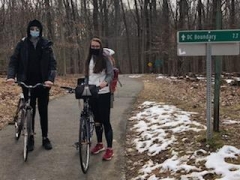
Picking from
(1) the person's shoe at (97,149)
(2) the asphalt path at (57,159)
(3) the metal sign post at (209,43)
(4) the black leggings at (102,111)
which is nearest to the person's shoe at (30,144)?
(2) the asphalt path at (57,159)

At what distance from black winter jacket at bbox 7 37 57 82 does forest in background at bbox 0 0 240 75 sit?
1572 centimetres

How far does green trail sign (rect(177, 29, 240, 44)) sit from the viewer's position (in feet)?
18.3

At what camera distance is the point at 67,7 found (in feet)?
147

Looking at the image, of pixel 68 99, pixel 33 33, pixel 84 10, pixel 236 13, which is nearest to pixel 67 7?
pixel 84 10

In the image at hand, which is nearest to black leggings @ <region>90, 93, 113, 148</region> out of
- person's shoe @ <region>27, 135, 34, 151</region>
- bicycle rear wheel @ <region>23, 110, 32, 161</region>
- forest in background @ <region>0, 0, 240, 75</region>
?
bicycle rear wheel @ <region>23, 110, 32, 161</region>

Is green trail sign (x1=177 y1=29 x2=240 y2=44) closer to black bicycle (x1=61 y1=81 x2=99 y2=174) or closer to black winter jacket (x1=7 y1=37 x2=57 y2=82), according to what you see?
black bicycle (x1=61 y1=81 x2=99 y2=174)

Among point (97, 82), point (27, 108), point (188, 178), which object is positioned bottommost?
point (188, 178)

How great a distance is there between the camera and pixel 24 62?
19.7 ft

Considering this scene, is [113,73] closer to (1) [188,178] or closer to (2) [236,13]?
(1) [188,178]

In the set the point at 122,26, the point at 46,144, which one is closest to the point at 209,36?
the point at 46,144

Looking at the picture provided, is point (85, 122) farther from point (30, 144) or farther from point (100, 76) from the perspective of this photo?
point (30, 144)

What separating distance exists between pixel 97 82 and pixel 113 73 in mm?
271

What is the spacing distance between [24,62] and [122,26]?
5038 cm

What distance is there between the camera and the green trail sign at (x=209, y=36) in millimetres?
5586
